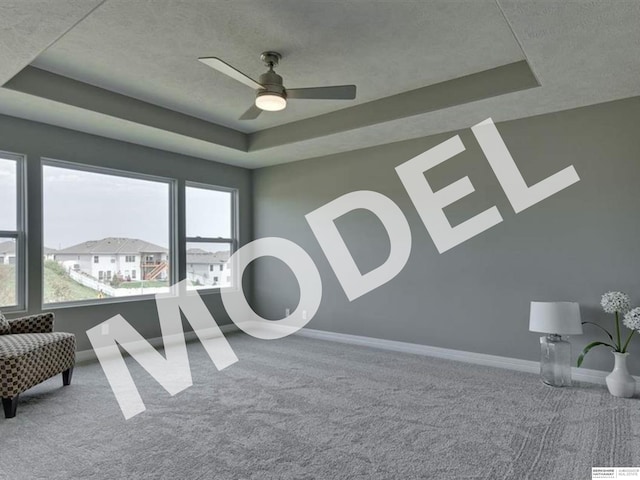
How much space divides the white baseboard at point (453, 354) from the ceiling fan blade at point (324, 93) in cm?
315

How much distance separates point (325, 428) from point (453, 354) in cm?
238

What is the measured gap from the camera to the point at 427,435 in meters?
2.73

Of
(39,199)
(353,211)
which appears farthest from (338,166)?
(39,199)

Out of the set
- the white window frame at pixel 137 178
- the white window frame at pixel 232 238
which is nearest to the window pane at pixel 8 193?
the white window frame at pixel 137 178

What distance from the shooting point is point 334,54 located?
339 cm

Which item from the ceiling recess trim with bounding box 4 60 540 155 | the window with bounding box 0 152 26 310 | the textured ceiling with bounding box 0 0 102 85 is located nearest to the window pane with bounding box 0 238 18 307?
the window with bounding box 0 152 26 310

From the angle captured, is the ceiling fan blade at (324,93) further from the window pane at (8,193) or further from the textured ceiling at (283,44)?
the window pane at (8,193)

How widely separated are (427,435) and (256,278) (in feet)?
14.3

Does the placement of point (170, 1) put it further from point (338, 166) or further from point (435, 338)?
point (435, 338)

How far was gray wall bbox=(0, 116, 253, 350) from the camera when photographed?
426 cm

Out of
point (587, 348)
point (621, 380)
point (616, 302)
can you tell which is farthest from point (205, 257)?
point (621, 380)

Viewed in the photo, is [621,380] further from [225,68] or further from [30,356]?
[30,356]

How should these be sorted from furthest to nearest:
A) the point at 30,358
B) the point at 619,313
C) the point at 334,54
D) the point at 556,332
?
the point at 619,313 < the point at 556,332 < the point at 334,54 < the point at 30,358

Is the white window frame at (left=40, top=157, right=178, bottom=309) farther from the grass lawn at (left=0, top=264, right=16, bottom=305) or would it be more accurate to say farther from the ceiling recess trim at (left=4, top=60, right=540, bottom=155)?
the ceiling recess trim at (left=4, top=60, right=540, bottom=155)
